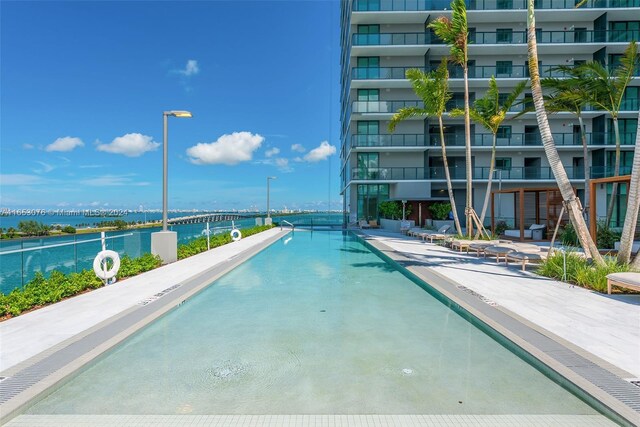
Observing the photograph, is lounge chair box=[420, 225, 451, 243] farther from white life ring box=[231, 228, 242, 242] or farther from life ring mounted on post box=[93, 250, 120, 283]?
life ring mounted on post box=[93, 250, 120, 283]

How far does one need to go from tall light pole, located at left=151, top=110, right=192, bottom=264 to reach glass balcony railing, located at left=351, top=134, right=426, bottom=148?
19.6 m

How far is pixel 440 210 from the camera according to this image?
24.6m

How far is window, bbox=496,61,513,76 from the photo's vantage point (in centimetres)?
2852

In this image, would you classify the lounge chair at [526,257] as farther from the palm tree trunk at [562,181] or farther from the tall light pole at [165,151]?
the tall light pole at [165,151]

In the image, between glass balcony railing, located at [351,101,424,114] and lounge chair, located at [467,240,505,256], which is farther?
glass balcony railing, located at [351,101,424,114]

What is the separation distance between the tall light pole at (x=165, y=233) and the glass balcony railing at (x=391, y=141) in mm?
19630

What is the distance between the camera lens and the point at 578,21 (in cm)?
2791

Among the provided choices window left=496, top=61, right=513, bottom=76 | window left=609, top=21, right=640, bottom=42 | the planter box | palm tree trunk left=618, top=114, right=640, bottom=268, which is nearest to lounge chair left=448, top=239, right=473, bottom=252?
palm tree trunk left=618, top=114, right=640, bottom=268

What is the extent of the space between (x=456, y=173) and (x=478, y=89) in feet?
25.4

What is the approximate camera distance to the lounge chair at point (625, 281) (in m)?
6.13

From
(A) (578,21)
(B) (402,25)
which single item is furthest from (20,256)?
(A) (578,21)

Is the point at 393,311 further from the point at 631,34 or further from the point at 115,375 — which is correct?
the point at 631,34

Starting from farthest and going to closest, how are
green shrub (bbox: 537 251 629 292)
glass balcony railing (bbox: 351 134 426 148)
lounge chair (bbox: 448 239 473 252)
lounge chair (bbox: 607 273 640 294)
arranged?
glass balcony railing (bbox: 351 134 426 148) → lounge chair (bbox: 448 239 473 252) → green shrub (bbox: 537 251 629 292) → lounge chair (bbox: 607 273 640 294)

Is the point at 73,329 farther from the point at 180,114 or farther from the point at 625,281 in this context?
the point at 625,281
